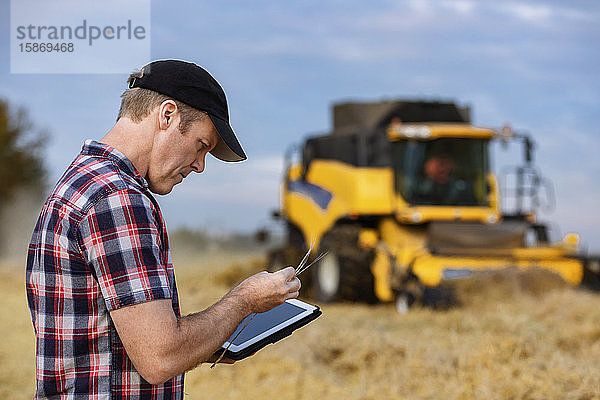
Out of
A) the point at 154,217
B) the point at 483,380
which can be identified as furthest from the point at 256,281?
the point at 483,380

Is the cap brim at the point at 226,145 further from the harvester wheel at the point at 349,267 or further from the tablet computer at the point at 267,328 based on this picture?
the harvester wheel at the point at 349,267

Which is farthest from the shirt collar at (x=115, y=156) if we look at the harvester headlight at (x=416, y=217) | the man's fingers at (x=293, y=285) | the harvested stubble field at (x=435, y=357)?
the harvester headlight at (x=416, y=217)

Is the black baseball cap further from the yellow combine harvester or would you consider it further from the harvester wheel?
the harvester wheel

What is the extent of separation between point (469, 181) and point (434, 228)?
1535 mm

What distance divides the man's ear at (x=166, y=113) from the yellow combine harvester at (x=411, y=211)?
7.56m

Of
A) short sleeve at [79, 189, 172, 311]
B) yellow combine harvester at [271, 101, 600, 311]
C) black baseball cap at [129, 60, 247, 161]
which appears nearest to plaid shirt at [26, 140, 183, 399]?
short sleeve at [79, 189, 172, 311]

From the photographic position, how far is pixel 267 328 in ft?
7.20

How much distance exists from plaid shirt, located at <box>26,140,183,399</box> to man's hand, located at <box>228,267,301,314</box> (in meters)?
0.18

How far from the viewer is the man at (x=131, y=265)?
1.74 metres

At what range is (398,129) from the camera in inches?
418

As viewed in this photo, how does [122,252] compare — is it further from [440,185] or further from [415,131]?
[440,185]

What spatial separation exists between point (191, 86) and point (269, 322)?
2.53 feet

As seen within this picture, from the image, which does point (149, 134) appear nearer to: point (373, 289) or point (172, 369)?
point (172, 369)

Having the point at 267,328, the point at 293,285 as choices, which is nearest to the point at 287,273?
the point at 293,285
